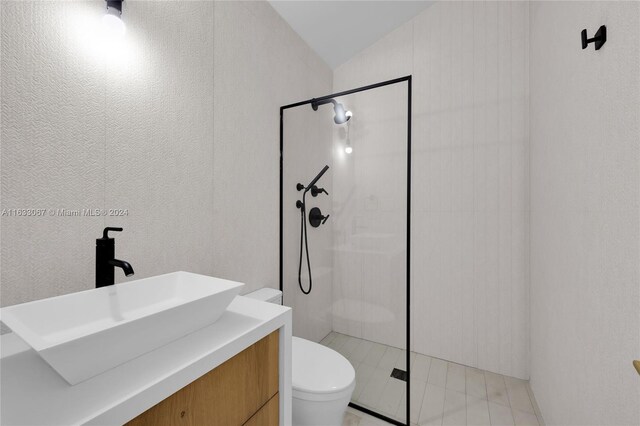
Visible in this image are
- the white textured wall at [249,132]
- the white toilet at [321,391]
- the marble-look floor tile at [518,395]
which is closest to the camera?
the white toilet at [321,391]

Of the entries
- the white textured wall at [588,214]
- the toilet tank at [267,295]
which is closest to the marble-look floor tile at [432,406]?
the white textured wall at [588,214]

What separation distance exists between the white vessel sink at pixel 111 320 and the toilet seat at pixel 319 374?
2.15 feet

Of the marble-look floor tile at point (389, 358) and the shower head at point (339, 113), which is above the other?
the shower head at point (339, 113)

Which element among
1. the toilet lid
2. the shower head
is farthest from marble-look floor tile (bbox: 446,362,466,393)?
the shower head

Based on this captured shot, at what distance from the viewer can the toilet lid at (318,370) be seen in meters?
1.29

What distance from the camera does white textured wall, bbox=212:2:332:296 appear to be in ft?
5.03

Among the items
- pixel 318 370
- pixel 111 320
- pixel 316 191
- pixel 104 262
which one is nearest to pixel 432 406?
pixel 318 370

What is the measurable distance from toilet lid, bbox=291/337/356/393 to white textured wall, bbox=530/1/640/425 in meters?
0.92

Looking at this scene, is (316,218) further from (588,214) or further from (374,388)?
(588,214)

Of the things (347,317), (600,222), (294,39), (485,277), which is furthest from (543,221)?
(294,39)

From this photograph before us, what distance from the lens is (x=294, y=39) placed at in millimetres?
2152

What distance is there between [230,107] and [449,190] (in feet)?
5.59

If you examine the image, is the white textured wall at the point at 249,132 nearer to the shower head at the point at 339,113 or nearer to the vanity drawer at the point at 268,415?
the shower head at the point at 339,113

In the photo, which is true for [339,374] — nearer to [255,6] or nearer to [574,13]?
[574,13]
